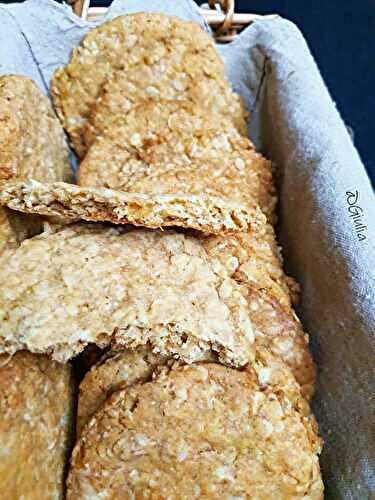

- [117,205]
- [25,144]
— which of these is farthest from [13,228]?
[117,205]

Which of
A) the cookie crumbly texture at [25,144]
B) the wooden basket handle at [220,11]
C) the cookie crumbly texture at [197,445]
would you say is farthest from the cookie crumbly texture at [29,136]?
the cookie crumbly texture at [197,445]

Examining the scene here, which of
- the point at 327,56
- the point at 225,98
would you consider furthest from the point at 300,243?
the point at 327,56

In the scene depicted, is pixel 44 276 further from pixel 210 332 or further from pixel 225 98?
pixel 225 98

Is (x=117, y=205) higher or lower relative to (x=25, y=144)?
higher

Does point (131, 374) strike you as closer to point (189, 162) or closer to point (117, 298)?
point (117, 298)

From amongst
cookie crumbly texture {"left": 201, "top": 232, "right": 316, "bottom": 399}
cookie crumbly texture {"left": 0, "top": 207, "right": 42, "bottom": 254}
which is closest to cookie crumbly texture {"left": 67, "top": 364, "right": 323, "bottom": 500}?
cookie crumbly texture {"left": 201, "top": 232, "right": 316, "bottom": 399}

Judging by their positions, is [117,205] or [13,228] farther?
[13,228]

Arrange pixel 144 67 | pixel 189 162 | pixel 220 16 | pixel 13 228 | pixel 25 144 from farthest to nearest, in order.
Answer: pixel 220 16 < pixel 144 67 < pixel 189 162 < pixel 25 144 < pixel 13 228
